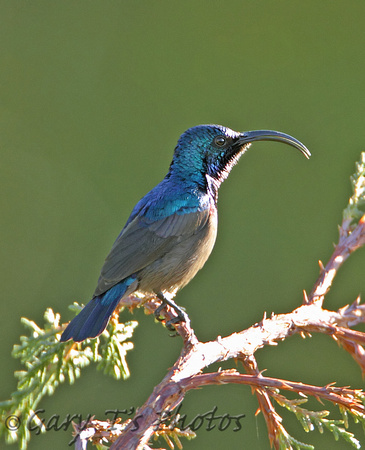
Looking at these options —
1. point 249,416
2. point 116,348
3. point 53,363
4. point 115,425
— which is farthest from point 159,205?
point 249,416

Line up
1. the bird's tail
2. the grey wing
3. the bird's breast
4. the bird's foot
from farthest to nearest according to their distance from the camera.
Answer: the bird's breast < the grey wing < the bird's foot < the bird's tail

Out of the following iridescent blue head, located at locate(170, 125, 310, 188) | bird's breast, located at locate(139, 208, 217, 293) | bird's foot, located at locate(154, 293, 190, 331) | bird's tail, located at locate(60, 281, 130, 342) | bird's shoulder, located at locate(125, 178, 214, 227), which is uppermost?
iridescent blue head, located at locate(170, 125, 310, 188)

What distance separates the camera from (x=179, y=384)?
51.5 inches

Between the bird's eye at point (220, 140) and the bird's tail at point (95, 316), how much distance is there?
0.72 meters

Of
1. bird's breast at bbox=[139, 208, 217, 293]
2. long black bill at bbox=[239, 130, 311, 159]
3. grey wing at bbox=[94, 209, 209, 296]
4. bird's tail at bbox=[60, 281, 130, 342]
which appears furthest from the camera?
long black bill at bbox=[239, 130, 311, 159]

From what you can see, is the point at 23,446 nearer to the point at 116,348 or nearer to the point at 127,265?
the point at 116,348

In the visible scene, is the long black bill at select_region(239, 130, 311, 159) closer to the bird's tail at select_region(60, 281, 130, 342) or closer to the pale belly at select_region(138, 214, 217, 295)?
the pale belly at select_region(138, 214, 217, 295)

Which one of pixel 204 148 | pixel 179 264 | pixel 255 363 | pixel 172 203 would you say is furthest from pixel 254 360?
pixel 204 148

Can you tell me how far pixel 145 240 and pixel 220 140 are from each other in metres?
0.55

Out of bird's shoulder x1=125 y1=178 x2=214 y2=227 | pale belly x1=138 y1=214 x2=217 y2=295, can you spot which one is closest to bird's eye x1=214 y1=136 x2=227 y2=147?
bird's shoulder x1=125 y1=178 x2=214 y2=227

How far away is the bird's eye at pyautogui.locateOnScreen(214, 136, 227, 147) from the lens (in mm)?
2592

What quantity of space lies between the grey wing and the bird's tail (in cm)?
5

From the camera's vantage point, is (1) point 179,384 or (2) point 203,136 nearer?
(1) point 179,384

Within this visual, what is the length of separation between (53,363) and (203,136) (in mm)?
1234
